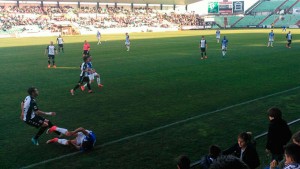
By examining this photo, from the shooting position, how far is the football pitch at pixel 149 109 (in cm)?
821

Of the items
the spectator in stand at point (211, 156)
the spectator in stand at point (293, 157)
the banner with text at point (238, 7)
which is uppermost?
the banner with text at point (238, 7)

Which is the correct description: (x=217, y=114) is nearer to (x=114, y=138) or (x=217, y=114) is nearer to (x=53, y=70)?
(x=114, y=138)

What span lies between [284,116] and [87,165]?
22.2 ft

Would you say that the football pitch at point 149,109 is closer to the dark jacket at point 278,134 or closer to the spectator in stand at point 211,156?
the dark jacket at point 278,134

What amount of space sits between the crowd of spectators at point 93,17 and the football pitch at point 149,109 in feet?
192

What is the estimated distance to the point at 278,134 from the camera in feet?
20.8

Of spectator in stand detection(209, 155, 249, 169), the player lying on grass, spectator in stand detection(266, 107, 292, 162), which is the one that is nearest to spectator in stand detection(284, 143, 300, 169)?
spectator in stand detection(209, 155, 249, 169)

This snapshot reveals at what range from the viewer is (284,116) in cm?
1090

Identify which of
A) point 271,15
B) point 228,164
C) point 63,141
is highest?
point 271,15

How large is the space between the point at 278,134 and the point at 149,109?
6.42m

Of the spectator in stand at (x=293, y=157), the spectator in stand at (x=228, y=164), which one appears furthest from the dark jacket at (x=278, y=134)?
the spectator in stand at (x=228, y=164)

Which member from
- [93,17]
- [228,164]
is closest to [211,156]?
[228,164]

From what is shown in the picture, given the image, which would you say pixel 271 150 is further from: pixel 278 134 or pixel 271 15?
pixel 271 15

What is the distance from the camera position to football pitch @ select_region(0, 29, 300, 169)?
8.21 m
